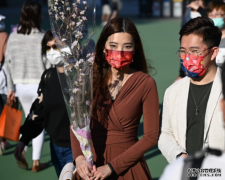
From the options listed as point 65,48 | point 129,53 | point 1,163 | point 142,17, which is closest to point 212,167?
point 65,48

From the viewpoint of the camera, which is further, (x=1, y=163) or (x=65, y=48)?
(x=1, y=163)

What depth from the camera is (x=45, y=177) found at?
5.24 m

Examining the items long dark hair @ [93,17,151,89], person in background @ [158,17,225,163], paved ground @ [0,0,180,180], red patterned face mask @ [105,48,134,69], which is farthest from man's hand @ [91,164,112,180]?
paved ground @ [0,0,180,180]

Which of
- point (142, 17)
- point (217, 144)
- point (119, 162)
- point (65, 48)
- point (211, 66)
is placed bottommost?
point (142, 17)

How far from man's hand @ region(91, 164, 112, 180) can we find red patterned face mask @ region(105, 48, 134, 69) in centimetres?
71

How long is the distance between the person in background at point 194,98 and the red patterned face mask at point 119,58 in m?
0.37

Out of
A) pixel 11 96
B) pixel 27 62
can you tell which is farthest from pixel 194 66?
pixel 11 96

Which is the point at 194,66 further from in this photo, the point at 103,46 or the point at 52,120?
the point at 52,120

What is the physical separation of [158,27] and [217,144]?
1669cm

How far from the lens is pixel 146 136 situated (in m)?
2.80

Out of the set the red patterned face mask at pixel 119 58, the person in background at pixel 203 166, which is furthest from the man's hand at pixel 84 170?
the person in background at pixel 203 166

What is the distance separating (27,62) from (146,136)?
9.44 ft

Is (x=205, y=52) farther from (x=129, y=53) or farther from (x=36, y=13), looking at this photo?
(x=36, y=13)

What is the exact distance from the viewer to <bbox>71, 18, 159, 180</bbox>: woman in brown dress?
9.12ft
